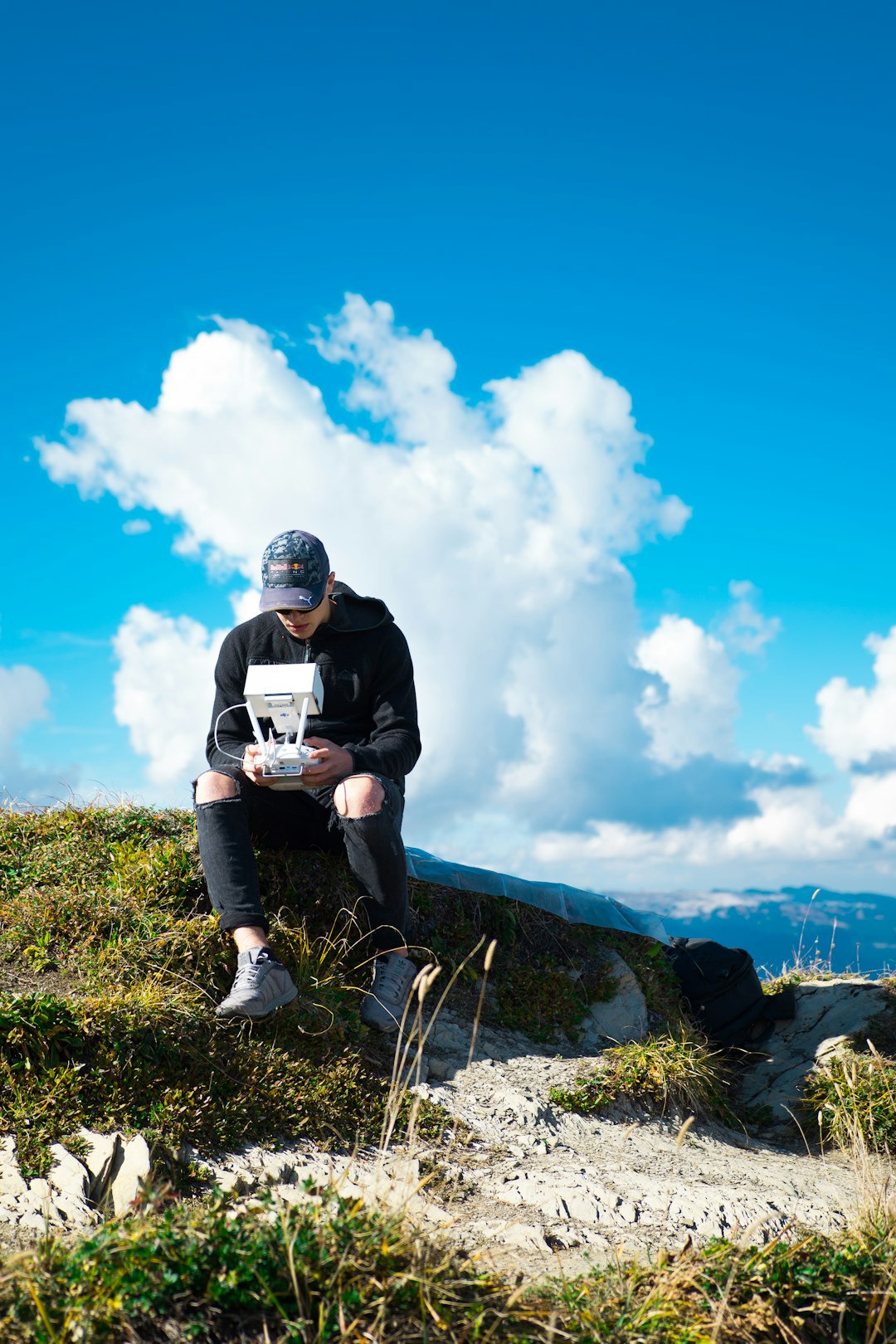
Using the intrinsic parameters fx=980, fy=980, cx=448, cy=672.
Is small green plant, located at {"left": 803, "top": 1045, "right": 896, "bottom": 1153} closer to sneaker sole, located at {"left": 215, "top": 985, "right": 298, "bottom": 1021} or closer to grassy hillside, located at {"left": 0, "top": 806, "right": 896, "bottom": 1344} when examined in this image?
grassy hillside, located at {"left": 0, "top": 806, "right": 896, "bottom": 1344}

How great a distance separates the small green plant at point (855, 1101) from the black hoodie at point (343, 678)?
10.8ft

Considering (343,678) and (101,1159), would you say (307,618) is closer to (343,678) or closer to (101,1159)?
(343,678)

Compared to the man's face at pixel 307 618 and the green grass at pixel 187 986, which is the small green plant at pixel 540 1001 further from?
the man's face at pixel 307 618

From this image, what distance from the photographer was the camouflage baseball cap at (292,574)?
16.4 ft

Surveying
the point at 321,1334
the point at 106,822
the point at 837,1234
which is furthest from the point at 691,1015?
the point at 321,1334

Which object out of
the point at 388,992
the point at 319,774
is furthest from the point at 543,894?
the point at 319,774

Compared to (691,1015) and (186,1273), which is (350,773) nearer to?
(186,1273)

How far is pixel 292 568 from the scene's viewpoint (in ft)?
Result: 16.5

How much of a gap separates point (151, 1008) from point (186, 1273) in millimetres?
1898

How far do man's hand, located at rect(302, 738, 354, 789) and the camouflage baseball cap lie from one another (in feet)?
2.34

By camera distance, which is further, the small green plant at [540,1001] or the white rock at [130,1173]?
the small green plant at [540,1001]

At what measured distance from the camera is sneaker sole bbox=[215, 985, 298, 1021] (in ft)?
14.6

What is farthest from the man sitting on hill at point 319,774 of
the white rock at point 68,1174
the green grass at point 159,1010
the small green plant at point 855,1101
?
the small green plant at point 855,1101

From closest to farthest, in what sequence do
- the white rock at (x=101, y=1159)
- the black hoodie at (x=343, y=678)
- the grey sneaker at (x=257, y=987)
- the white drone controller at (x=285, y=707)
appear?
1. the white rock at (x=101, y=1159)
2. the grey sneaker at (x=257, y=987)
3. the white drone controller at (x=285, y=707)
4. the black hoodie at (x=343, y=678)
